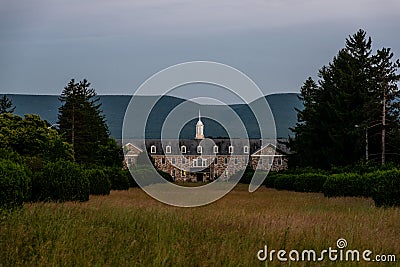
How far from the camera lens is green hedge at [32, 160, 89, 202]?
23.2 m

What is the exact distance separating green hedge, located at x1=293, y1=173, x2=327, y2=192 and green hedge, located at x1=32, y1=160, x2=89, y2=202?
19.8m

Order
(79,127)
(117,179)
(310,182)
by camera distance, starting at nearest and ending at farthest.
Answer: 1. (310,182)
2. (117,179)
3. (79,127)

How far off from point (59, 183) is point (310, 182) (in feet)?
75.4

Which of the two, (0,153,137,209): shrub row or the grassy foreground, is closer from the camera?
the grassy foreground

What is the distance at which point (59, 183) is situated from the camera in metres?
23.8

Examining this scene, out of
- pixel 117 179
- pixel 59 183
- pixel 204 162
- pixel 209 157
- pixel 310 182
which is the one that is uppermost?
pixel 59 183

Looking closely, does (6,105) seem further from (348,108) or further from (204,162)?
(348,108)

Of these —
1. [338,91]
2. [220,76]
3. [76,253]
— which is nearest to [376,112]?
[338,91]

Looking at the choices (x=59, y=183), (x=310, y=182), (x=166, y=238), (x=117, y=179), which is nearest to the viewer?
(x=166, y=238)

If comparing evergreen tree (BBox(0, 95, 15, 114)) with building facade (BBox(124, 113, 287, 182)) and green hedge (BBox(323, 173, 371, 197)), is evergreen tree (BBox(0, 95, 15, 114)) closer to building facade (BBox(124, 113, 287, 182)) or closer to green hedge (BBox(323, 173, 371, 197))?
building facade (BBox(124, 113, 287, 182))

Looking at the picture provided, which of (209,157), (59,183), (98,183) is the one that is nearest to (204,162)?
(209,157)

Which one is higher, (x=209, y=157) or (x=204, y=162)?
(x=209, y=157)

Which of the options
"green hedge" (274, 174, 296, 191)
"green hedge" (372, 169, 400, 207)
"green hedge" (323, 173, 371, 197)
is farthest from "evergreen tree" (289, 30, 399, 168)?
"green hedge" (372, 169, 400, 207)

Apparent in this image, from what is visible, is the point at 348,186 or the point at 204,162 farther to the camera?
the point at 204,162
